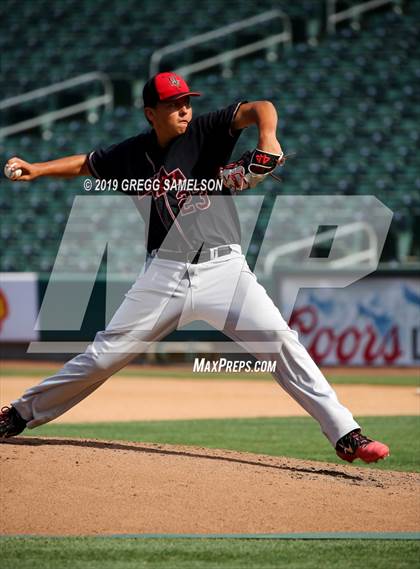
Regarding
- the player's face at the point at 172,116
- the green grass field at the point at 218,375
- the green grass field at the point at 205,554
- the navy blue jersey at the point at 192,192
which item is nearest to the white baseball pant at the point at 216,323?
the navy blue jersey at the point at 192,192

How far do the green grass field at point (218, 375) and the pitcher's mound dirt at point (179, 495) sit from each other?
891 centimetres

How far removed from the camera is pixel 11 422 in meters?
5.98

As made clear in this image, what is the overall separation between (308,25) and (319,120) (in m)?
3.51

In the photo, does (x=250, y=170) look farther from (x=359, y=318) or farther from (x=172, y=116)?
(x=359, y=318)

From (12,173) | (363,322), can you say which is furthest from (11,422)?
(363,322)

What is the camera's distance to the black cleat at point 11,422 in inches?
235

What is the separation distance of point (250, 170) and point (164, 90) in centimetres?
77

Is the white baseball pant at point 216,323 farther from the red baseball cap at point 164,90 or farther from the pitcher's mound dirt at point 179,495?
the red baseball cap at point 164,90

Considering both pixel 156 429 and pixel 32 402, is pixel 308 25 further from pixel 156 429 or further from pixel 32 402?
pixel 32 402

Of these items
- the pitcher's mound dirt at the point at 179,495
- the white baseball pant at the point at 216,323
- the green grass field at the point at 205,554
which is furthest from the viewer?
the white baseball pant at the point at 216,323

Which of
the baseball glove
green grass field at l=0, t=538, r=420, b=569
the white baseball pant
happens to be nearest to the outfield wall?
the white baseball pant

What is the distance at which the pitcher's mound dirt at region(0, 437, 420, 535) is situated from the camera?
491 cm

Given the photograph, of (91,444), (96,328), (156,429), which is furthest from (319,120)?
(91,444)

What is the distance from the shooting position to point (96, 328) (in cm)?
1659
